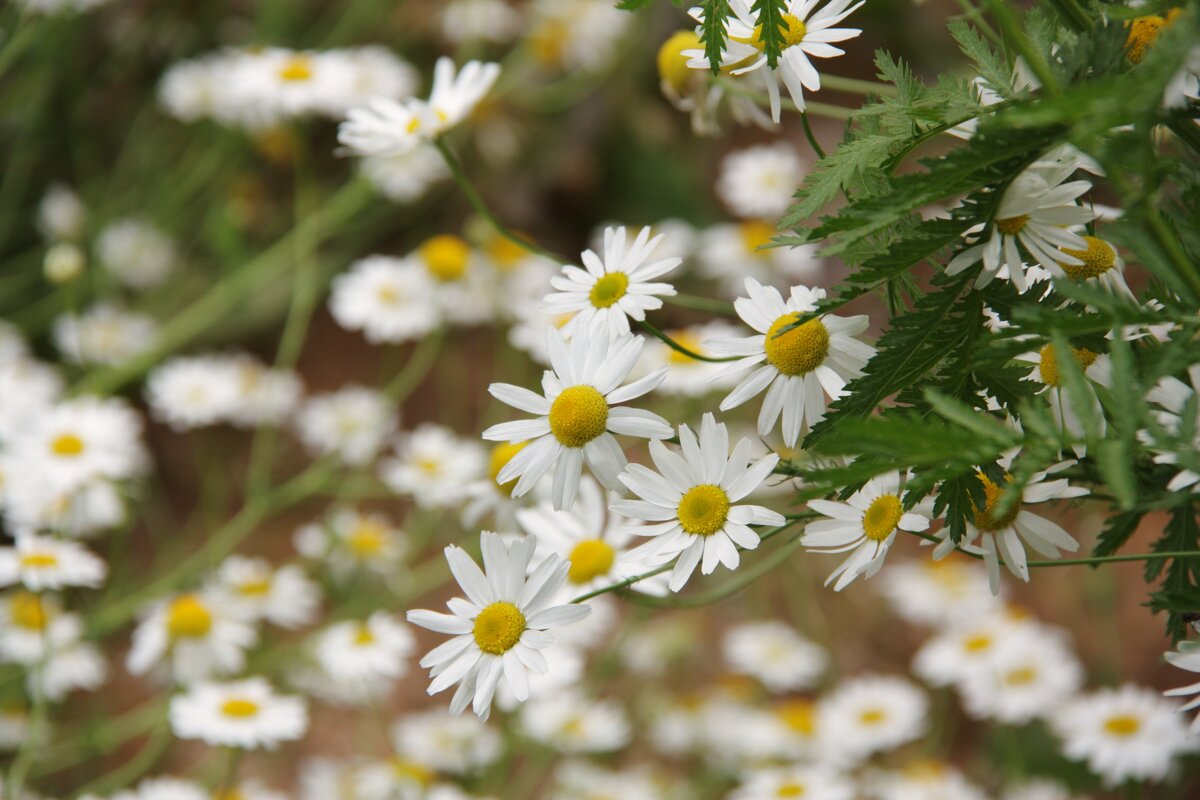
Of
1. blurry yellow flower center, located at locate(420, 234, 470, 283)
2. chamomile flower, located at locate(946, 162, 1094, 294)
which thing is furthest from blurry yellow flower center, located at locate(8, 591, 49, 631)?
chamomile flower, located at locate(946, 162, 1094, 294)

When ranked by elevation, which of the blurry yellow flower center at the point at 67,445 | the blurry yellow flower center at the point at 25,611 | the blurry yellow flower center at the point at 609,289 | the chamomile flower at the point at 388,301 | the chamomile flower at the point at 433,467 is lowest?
the blurry yellow flower center at the point at 25,611

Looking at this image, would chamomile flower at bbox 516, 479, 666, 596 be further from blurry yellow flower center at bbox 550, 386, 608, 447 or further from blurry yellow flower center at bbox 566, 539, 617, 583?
blurry yellow flower center at bbox 550, 386, 608, 447

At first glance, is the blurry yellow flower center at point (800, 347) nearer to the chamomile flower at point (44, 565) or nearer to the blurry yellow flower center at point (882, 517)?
the blurry yellow flower center at point (882, 517)

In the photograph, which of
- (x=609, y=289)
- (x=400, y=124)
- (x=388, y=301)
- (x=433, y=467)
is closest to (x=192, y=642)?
(x=433, y=467)

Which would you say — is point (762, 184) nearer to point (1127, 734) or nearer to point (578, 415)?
point (1127, 734)

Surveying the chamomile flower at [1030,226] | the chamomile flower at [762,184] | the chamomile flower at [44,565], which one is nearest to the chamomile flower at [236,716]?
the chamomile flower at [44,565]

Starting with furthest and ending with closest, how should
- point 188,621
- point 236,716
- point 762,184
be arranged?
point 762,184 → point 188,621 → point 236,716
